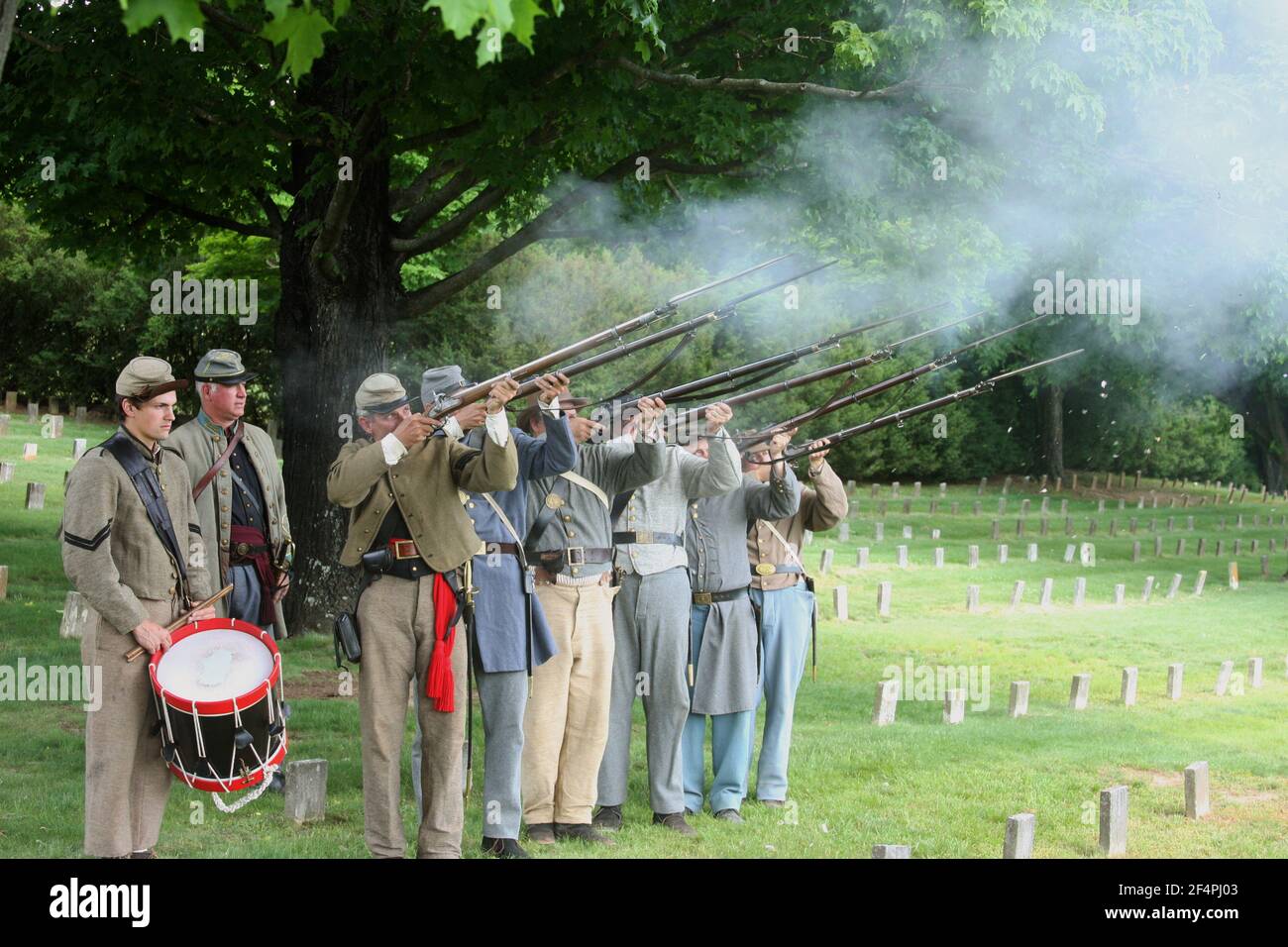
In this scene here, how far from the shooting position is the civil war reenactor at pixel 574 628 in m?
7.78

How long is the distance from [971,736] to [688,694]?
4.54m

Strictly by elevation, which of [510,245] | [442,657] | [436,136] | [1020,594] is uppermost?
[436,136]

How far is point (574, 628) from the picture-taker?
791 cm

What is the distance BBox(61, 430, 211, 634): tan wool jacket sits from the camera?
6.41 m

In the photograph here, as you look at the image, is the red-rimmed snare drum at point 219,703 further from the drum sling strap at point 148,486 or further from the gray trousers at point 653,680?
the gray trousers at point 653,680

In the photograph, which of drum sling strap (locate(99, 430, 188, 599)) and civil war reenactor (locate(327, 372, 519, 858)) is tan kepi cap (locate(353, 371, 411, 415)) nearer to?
civil war reenactor (locate(327, 372, 519, 858))

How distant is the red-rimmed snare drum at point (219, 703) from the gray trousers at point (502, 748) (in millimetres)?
888

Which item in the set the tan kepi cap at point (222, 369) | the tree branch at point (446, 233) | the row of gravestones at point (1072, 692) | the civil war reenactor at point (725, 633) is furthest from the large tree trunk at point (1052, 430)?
the tan kepi cap at point (222, 369)

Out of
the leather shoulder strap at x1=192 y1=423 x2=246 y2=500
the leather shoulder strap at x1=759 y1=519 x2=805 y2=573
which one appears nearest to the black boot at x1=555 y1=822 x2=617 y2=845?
the leather shoulder strap at x1=759 y1=519 x2=805 y2=573

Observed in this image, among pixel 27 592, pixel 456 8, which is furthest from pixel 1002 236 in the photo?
pixel 456 8

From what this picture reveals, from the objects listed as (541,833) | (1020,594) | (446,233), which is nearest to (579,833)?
(541,833)

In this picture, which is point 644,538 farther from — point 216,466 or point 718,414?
point 216,466

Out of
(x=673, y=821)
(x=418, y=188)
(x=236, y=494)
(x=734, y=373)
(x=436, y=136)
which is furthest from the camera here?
(x=418, y=188)

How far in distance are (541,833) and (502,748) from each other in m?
0.69
